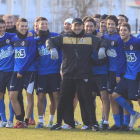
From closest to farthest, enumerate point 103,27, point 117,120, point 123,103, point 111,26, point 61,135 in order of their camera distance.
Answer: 1. point 61,135
2. point 123,103
3. point 117,120
4. point 111,26
5. point 103,27

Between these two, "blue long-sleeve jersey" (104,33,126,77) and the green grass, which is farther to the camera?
"blue long-sleeve jersey" (104,33,126,77)

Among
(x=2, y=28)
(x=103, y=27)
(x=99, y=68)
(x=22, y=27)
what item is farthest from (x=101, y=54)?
(x=2, y=28)

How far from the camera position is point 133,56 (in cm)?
845

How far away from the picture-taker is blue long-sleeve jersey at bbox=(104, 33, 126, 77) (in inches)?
340

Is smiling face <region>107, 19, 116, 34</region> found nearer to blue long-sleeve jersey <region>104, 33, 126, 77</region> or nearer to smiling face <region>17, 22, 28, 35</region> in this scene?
blue long-sleeve jersey <region>104, 33, 126, 77</region>

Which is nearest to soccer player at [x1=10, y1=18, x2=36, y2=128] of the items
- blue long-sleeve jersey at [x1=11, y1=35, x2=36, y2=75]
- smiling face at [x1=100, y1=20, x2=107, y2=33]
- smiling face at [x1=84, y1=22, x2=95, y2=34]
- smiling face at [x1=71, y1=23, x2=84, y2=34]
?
blue long-sleeve jersey at [x1=11, y1=35, x2=36, y2=75]

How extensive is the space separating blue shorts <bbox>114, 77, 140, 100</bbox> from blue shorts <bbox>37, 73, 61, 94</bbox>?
1309 mm

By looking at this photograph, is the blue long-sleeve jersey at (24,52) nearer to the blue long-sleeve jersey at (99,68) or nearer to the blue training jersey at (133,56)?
the blue long-sleeve jersey at (99,68)

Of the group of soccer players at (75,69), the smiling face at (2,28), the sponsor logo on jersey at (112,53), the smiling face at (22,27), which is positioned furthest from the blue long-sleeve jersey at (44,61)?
the sponsor logo on jersey at (112,53)

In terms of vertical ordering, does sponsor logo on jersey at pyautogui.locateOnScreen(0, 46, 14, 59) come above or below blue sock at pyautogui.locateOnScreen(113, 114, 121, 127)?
above

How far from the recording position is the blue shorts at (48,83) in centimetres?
913

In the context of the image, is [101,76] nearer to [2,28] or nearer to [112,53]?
[112,53]

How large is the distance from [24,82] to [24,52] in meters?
0.62

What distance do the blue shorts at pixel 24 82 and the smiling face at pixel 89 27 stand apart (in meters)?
1.42
